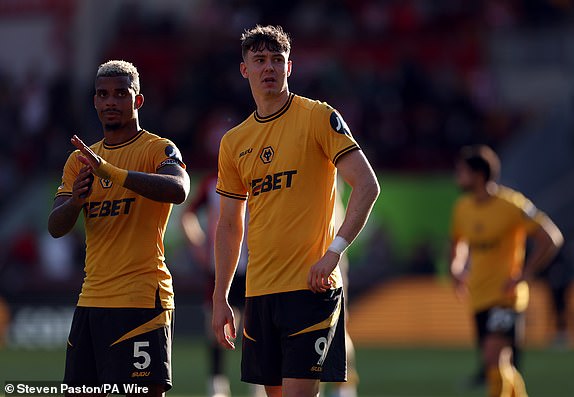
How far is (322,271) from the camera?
6770mm

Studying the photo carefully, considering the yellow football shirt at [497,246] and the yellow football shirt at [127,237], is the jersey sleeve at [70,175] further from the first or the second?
the yellow football shirt at [497,246]

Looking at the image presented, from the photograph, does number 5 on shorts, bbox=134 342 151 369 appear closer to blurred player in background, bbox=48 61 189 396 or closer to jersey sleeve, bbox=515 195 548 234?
blurred player in background, bbox=48 61 189 396

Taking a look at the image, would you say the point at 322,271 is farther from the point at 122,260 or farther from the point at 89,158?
the point at 89,158

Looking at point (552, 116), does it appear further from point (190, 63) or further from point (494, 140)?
point (190, 63)

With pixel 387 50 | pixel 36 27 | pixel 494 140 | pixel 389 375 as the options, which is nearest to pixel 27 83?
pixel 36 27

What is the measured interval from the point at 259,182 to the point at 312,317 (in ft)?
2.75

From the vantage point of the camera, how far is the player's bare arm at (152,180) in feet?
22.3

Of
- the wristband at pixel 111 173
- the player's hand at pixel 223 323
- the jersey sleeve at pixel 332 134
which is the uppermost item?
the jersey sleeve at pixel 332 134

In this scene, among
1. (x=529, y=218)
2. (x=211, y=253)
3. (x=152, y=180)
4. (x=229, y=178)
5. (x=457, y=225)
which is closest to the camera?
(x=152, y=180)

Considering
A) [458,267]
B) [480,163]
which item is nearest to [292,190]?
[480,163]

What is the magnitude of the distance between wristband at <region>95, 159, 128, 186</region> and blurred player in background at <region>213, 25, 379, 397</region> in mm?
849

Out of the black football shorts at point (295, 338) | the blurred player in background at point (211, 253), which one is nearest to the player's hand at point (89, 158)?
the black football shorts at point (295, 338)

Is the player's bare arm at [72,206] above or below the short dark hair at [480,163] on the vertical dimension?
below

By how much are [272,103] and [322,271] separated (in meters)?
1.14
